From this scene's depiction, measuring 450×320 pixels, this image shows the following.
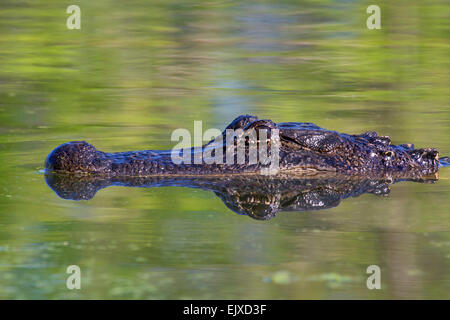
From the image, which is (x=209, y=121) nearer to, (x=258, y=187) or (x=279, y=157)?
(x=279, y=157)

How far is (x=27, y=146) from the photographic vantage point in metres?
9.07

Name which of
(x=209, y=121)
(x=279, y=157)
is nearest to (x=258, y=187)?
(x=279, y=157)

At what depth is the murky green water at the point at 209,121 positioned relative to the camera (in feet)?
16.9

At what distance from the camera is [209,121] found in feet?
33.8

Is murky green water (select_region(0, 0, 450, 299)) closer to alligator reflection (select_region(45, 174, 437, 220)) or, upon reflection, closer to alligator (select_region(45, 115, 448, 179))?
alligator reflection (select_region(45, 174, 437, 220))

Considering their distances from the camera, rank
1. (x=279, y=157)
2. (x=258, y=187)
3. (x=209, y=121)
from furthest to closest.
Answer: (x=209, y=121) < (x=279, y=157) < (x=258, y=187)

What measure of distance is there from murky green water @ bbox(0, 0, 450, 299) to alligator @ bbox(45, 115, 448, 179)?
0.99 feet

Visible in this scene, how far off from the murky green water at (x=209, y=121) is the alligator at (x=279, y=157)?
0.99 ft

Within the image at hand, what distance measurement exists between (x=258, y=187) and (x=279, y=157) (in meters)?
0.46

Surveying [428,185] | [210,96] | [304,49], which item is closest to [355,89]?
[210,96]

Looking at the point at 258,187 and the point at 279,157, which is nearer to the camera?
the point at 258,187

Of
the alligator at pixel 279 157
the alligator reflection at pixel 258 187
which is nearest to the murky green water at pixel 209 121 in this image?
the alligator reflection at pixel 258 187

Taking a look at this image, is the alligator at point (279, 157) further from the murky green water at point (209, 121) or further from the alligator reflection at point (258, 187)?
the murky green water at point (209, 121)
